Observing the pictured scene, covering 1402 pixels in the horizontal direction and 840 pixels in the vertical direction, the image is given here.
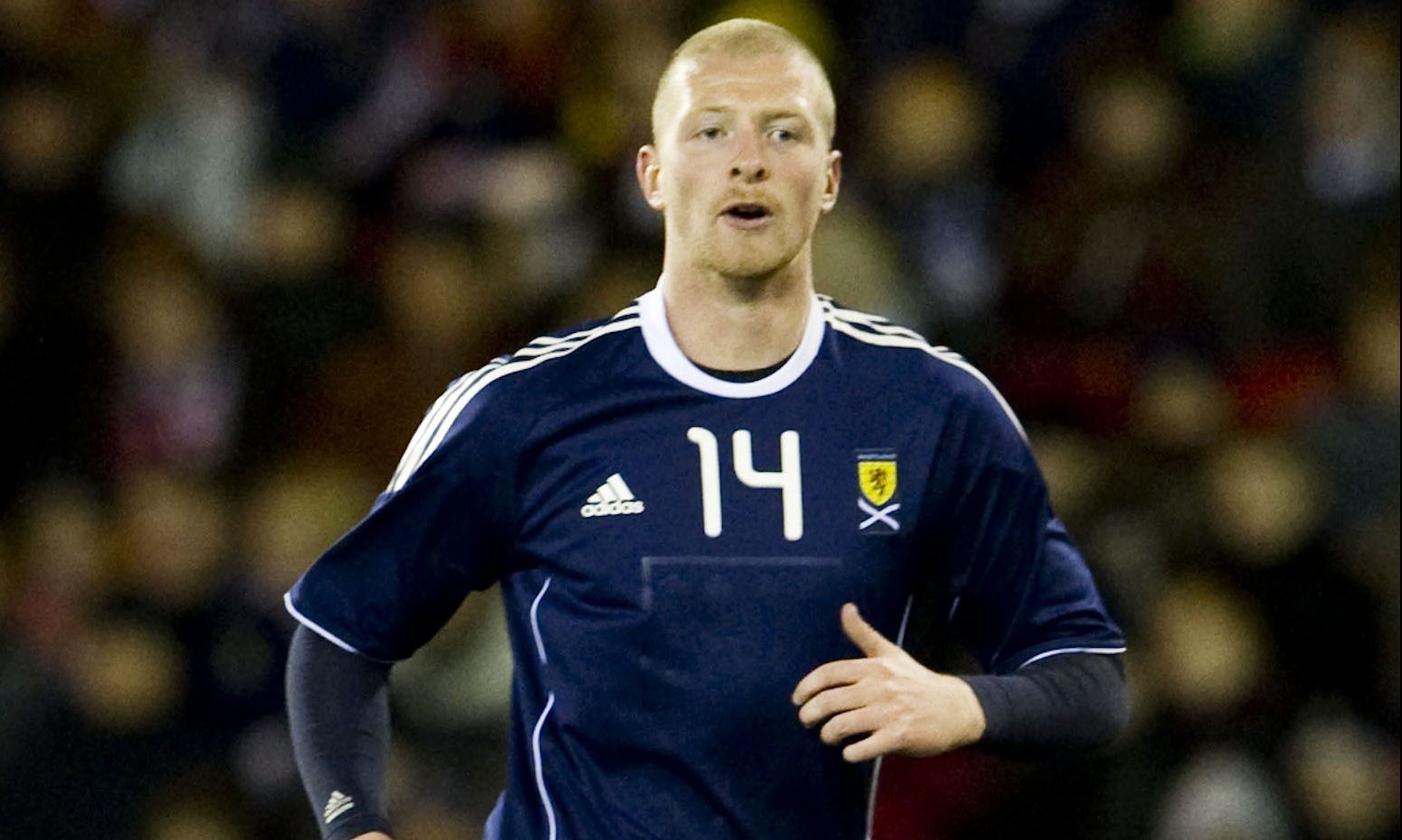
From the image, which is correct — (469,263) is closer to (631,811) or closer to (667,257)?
(667,257)

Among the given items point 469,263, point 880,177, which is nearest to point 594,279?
point 469,263

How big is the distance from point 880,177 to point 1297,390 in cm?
130

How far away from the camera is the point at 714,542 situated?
326cm

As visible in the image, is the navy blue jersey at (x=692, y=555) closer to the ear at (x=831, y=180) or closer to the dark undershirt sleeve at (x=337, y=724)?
the dark undershirt sleeve at (x=337, y=724)

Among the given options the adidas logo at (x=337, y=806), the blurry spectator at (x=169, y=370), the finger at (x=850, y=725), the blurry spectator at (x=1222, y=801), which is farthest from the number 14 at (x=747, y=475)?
the blurry spectator at (x=169, y=370)

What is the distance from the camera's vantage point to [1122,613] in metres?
5.61

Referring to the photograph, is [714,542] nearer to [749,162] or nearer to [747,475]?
[747,475]

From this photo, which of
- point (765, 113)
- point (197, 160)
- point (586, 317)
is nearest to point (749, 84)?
point (765, 113)

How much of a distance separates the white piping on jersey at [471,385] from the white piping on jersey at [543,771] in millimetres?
390

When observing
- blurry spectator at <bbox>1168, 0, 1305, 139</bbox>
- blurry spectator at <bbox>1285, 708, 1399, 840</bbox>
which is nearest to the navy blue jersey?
blurry spectator at <bbox>1285, 708, 1399, 840</bbox>

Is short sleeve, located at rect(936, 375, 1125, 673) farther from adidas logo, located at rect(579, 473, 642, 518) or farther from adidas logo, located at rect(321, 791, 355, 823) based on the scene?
adidas logo, located at rect(321, 791, 355, 823)

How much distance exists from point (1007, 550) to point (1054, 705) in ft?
0.80

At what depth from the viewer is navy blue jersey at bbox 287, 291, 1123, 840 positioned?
321 centimetres

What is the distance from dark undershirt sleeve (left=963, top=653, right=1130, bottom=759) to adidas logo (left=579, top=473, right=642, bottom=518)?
54 centimetres
